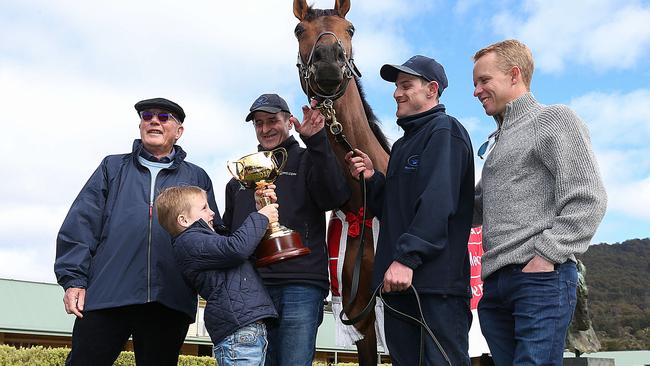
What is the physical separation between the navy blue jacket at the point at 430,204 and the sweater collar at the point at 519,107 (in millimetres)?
266

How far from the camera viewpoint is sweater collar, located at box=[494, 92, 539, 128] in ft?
10.5

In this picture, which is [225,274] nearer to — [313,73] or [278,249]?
[278,249]

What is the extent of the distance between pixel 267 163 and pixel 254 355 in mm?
1114

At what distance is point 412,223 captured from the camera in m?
3.10

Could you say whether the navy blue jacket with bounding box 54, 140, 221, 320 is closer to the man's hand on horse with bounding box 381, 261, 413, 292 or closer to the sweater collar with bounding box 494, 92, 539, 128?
the man's hand on horse with bounding box 381, 261, 413, 292

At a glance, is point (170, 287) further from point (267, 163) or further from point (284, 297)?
point (267, 163)

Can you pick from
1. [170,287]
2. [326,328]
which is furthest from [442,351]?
[326,328]

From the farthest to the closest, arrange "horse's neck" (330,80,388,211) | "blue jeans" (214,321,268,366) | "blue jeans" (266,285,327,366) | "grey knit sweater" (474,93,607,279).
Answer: "horse's neck" (330,80,388,211)
"blue jeans" (266,285,327,366)
"blue jeans" (214,321,268,366)
"grey knit sweater" (474,93,607,279)

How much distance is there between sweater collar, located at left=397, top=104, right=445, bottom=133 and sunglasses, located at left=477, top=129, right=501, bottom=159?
0.29 metres

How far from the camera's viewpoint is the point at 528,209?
118 inches

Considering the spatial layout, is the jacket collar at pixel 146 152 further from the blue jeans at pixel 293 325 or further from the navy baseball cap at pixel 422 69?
the navy baseball cap at pixel 422 69

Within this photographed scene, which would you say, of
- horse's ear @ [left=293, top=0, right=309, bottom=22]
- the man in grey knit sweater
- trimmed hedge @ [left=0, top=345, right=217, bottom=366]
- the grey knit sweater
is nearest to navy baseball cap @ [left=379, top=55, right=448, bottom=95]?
the man in grey knit sweater

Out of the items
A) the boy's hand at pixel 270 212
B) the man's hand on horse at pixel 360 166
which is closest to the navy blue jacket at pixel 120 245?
the boy's hand at pixel 270 212

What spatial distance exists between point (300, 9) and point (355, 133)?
106 cm
